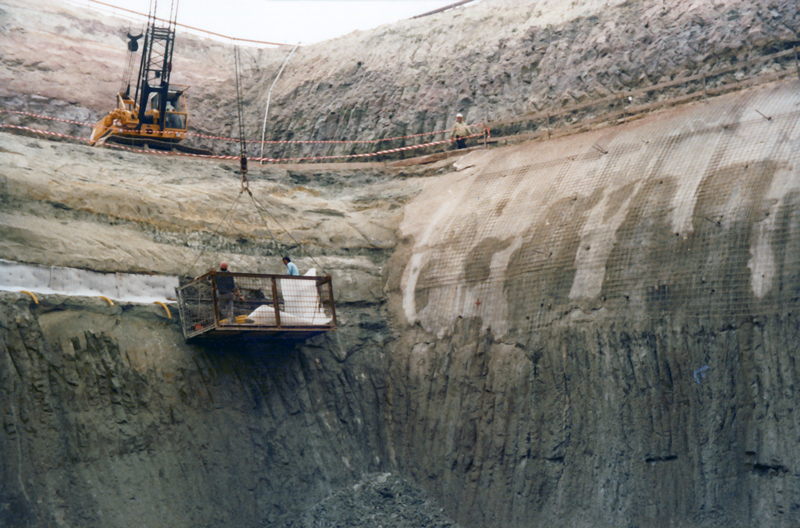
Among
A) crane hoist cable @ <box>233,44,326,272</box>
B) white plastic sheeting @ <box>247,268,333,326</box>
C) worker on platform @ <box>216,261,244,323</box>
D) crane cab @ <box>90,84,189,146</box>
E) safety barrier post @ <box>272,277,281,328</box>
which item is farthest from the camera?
crane cab @ <box>90,84,189,146</box>

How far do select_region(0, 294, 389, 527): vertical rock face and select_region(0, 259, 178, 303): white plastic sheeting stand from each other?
10.3 inches

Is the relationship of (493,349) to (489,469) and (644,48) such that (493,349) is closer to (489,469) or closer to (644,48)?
(489,469)

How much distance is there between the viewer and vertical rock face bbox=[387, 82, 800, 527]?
11.2m

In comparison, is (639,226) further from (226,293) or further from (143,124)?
(143,124)

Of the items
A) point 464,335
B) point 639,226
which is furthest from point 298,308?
point 639,226

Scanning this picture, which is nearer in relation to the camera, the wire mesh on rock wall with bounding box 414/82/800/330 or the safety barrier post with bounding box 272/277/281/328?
the wire mesh on rock wall with bounding box 414/82/800/330

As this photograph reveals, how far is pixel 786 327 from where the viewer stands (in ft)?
36.0

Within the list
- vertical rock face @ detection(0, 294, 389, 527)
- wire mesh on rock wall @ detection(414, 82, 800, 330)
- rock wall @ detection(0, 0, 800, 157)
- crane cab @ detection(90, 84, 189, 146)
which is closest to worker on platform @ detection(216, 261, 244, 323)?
vertical rock face @ detection(0, 294, 389, 527)

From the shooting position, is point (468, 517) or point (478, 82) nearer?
point (468, 517)

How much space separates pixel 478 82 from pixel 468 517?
12.5 metres

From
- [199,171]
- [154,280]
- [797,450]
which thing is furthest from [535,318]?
[199,171]

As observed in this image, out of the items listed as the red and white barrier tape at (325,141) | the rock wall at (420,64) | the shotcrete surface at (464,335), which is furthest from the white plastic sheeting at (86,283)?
the rock wall at (420,64)

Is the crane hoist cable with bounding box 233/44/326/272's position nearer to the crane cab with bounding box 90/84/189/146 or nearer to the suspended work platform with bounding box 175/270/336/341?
the crane cab with bounding box 90/84/189/146

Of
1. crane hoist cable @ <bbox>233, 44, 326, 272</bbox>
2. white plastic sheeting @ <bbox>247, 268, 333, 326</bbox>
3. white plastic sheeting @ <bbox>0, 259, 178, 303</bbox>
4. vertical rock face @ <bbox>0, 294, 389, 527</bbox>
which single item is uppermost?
crane hoist cable @ <bbox>233, 44, 326, 272</bbox>
